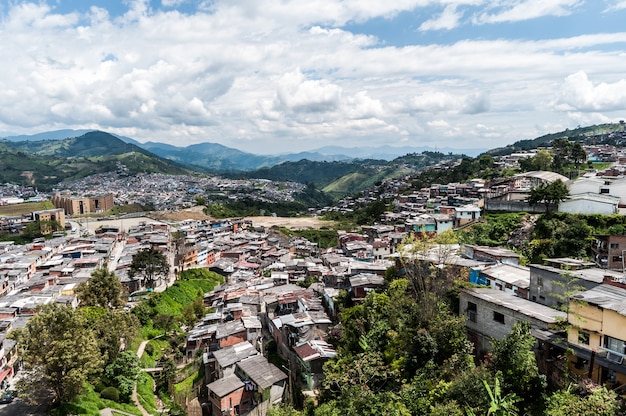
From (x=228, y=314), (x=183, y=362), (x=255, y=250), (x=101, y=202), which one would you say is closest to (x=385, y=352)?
(x=228, y=314)

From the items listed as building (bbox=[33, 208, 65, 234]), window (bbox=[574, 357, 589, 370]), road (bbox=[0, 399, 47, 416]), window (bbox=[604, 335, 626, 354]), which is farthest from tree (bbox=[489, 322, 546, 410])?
building (bbox=[33, 208, 65, 234])

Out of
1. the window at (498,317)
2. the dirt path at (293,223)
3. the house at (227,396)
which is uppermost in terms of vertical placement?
the window at (498,317)

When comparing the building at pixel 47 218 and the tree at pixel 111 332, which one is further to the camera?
the building at pixel 47 218

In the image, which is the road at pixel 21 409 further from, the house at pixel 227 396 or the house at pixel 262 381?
the house at pixel 262 381

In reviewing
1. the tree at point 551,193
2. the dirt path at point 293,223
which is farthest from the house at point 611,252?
the dirt path at point 293,223

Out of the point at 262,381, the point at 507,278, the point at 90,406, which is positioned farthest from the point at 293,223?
the point at 90,406

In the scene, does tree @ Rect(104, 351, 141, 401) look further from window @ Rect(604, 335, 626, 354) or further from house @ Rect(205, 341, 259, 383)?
window @ Rect(604, 335, 626, 354)

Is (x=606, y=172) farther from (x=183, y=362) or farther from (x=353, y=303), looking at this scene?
(x=183, y=362)
